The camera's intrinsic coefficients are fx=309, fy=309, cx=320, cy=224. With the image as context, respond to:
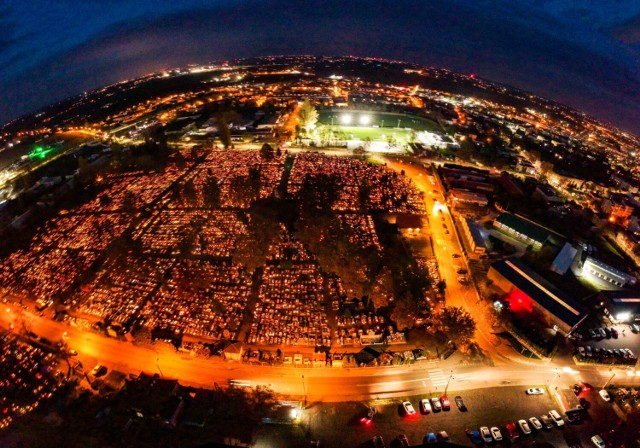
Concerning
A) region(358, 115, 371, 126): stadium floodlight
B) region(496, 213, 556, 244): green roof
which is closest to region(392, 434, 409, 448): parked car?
region(496, 213, 556, 244): green roof

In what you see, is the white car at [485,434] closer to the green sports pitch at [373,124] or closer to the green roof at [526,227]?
the green roof at [526,227]

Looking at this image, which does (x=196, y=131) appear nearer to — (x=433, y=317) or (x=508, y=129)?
(x=433, y=317)

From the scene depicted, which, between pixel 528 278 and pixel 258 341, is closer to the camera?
pixel 258 341

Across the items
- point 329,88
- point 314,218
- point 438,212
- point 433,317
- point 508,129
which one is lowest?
point 433,317

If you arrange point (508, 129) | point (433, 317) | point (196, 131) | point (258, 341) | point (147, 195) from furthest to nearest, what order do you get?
point (508, 129)
point (196, 131)
point (147, 195)
point (433, 317)
point (258, 341)

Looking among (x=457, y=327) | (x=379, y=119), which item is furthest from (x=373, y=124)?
(x=457, y=327)

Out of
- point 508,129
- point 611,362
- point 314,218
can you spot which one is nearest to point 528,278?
point 611,362
